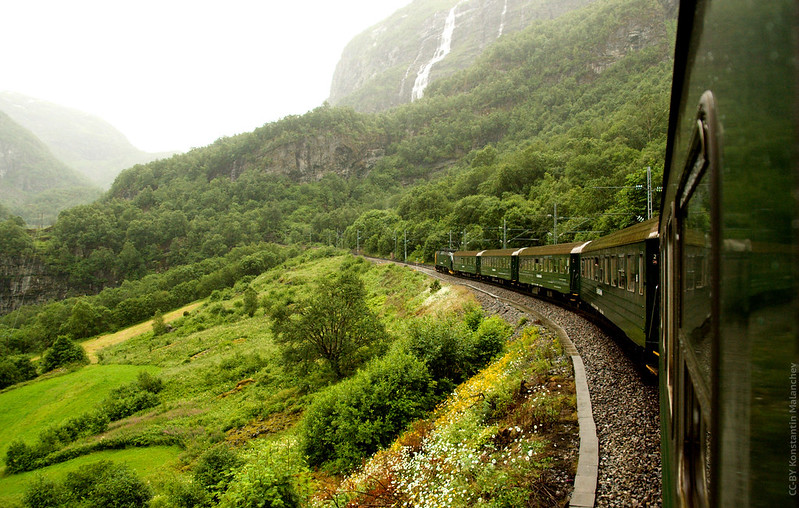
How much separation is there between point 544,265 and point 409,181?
484 feet

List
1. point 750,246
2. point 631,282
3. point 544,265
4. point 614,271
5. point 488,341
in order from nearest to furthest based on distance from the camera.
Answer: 1. point 750,246
2. point 631,282
3. point 614,271
4. point 488,341
5. point 544,265

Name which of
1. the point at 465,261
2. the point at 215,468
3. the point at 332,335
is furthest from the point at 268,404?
the point at 465,261

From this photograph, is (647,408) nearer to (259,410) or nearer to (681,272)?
(681,272)

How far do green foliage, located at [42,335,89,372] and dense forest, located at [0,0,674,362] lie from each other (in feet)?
80.6

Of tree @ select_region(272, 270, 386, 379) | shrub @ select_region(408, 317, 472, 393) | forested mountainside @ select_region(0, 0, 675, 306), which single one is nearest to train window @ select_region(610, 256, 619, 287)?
shrub @ select_region(408, 317, 472, 393)

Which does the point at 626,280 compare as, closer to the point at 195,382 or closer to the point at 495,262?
the point at 495,262

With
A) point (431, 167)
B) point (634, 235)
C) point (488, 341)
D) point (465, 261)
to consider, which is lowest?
point (488, 341)

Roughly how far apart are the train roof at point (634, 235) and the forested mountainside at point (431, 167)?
22997 millimetres

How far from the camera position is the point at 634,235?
9484mm

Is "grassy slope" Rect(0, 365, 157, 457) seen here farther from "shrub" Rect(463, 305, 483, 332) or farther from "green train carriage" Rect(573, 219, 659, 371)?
"green train carriage" Rect(573, 219, 659, 371)

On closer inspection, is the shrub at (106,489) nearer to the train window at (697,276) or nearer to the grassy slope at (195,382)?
the grassy slope at (195,382)

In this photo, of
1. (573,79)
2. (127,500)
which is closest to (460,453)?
(127,500)

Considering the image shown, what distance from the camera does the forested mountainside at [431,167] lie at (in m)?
60.4

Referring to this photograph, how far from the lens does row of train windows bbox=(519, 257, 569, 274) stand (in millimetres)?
17466
